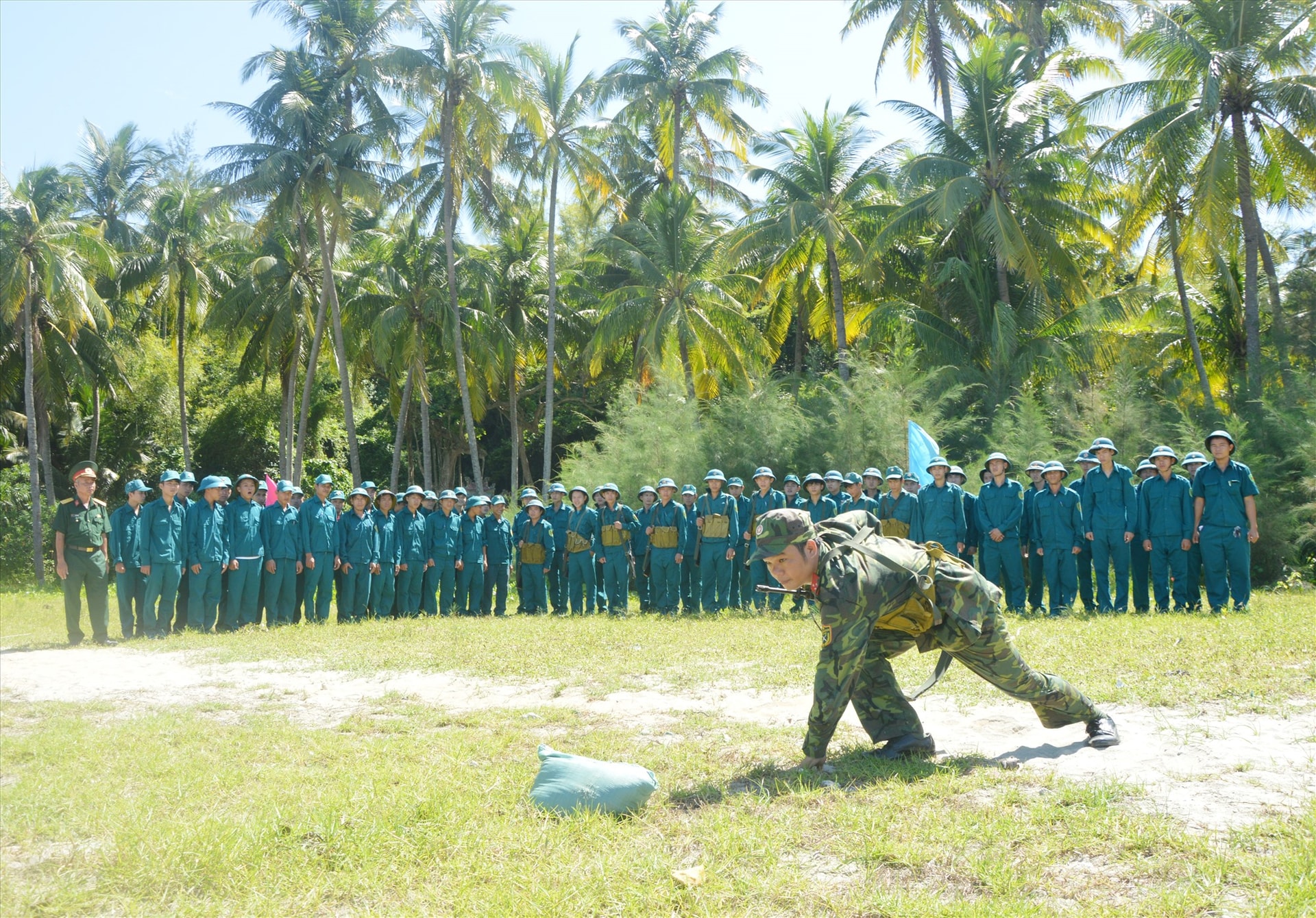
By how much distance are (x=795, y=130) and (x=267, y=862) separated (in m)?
23.8

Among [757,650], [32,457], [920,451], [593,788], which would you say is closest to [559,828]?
[593,788]

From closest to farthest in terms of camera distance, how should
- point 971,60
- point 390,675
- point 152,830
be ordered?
point 152,830 < point 390,675 < point 971,60

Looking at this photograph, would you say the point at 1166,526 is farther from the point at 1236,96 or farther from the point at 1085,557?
the point at 1236,96

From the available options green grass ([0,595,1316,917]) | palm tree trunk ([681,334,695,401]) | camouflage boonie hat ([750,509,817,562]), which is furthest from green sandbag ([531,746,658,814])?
palm tree trunk ([681,334,695,401])

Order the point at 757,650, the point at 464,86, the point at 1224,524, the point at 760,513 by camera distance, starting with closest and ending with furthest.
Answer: the point at 757,650 → the point at 1224,524 → the point at 760,513 → the point at 464,86

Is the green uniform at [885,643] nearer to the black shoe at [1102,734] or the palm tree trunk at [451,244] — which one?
the black shoe at [1102,734]

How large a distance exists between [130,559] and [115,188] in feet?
89.6

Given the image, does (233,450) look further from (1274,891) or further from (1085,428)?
(1274,891)

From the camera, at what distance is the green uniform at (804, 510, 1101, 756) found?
493 centimetres

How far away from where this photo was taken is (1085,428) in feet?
62.0

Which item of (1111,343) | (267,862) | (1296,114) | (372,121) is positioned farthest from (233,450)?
(267,862)

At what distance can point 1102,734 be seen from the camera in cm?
538

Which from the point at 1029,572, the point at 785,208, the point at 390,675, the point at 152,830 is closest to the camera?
the point at 152,830

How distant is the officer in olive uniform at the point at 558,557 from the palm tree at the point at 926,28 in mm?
15764
